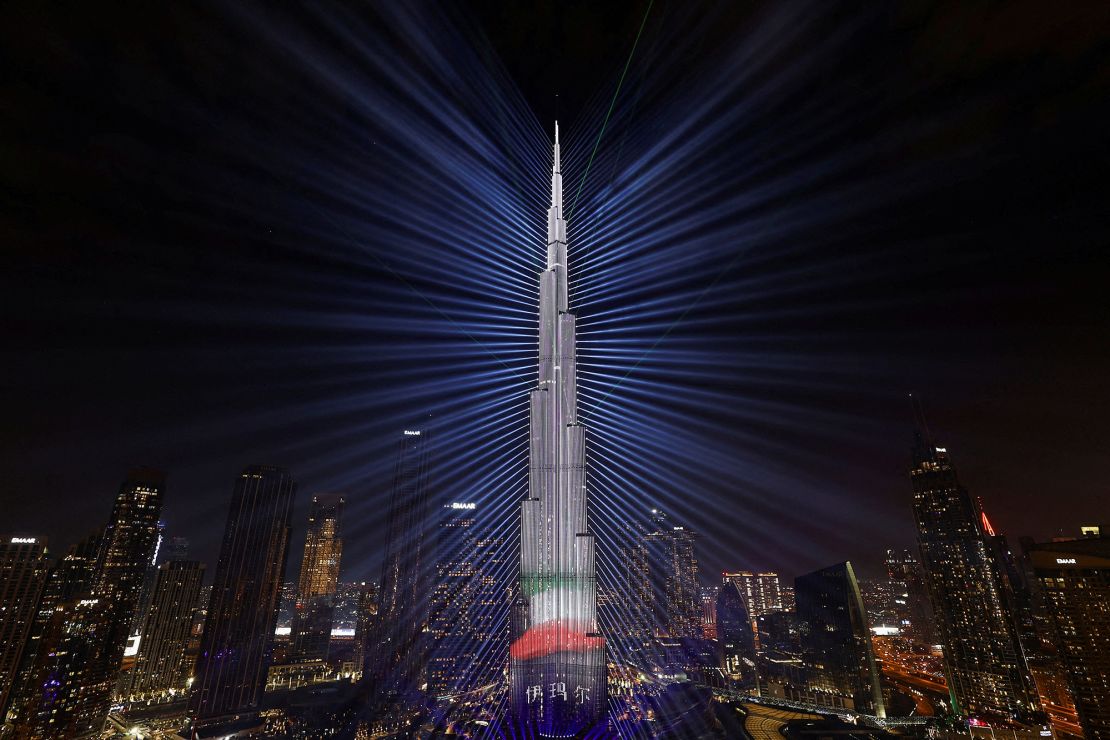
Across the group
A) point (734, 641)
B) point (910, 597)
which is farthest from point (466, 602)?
point (910, 597)

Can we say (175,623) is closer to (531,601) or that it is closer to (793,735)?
(531,601)

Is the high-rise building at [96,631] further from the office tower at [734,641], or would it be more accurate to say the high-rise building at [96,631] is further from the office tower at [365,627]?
the office tower at [734,641]

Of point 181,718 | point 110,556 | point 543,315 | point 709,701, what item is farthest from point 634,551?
point 110,556

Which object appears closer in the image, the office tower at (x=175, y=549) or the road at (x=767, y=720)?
the road at (x=767, y=720)

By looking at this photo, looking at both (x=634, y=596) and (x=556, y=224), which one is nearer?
(x=556, y=224)

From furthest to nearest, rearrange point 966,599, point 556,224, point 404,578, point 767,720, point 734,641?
point 734,641 < point 404,578 < point 966,599 < point 556,224 < point 767,720

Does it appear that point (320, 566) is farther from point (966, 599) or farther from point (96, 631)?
point (966, 599)

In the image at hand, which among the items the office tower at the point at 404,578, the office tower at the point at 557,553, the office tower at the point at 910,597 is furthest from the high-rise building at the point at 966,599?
the office tower at the point at 404,578

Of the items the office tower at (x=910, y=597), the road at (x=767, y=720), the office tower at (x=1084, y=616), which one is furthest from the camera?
the office tower at (x=910, y=597)
